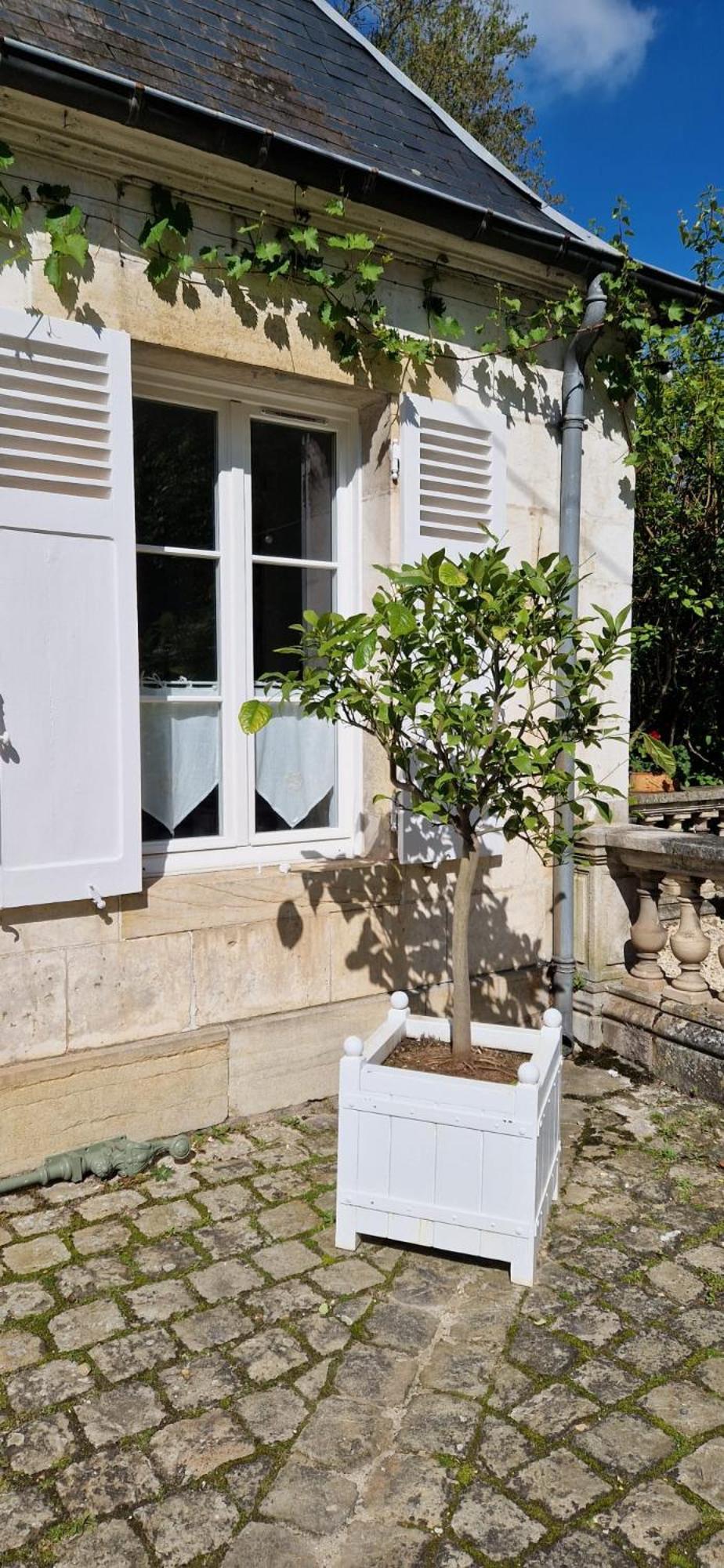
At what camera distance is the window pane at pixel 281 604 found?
152 inches

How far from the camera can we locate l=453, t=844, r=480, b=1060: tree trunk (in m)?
3.09

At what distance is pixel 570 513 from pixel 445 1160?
2.82 meters

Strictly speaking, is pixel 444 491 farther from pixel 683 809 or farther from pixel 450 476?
pixel 683 809

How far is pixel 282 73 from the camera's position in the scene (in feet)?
13.0

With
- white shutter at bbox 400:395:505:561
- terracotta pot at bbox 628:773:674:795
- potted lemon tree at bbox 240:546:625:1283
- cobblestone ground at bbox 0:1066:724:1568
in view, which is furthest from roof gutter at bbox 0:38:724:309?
cobblestone ground at bbox 0:1066:724:1568

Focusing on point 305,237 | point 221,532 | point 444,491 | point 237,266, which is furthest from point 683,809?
point 237,266

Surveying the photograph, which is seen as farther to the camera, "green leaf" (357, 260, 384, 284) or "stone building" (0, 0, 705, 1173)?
"green leaf" (357, 260, 384, 284)

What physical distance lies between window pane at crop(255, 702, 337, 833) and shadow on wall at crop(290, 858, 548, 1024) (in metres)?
0.26

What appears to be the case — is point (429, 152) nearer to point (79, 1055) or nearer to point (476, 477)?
point (476, 477)

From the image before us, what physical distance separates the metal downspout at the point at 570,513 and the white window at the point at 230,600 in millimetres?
984

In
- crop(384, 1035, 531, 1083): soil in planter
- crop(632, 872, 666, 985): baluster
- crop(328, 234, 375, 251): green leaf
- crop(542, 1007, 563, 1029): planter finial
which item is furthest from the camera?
crop(632, 872, 666, 985): baluster

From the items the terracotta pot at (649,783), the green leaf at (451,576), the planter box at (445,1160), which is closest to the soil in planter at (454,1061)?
the planter box at (445,1160)

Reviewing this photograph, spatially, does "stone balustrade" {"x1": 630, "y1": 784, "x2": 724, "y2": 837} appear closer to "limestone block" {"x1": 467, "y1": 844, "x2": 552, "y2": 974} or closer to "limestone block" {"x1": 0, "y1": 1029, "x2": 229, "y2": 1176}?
"limestone block" {"x1": 467, "y1": 844, "x2": 552, "y2": 974}

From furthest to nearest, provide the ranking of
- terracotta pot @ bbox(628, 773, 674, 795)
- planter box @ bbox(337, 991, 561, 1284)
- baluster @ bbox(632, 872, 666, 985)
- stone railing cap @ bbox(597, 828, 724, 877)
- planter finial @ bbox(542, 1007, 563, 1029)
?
terracotta pot @ bbox(628, 773, 674, 795), baluster @ bbox(632, 872, 666, 985), stone railing cap @ bbox(597, 828, 724, 877), planter finial @ bbox(542, 1007, 563, 1029), planter box @ bbox(337, 991, 561, 1284)
